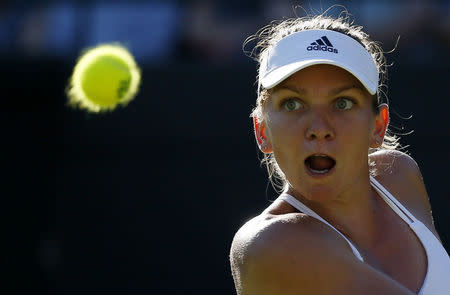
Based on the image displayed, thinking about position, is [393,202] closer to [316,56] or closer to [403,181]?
[403,181]

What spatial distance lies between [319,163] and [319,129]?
0.12 meters

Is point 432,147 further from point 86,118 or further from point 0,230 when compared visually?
point 0,230

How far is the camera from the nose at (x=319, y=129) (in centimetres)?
227

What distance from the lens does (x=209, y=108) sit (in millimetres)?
6082

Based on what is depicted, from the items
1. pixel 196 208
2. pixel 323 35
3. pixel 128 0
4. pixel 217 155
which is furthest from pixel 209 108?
pixel 323 35

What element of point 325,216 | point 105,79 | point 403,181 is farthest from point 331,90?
point 105,79

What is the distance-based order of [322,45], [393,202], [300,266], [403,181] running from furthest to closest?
[403,181], [393,202], [322,45], [300,266]

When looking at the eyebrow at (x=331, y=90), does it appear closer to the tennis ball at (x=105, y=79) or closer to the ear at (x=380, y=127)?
the ear at (x=380, y=127)

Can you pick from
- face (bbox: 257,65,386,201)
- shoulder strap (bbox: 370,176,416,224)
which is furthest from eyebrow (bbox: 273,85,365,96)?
shoulder strap (bbox: 370,176,416,224)

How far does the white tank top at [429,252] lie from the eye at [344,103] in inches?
12.7

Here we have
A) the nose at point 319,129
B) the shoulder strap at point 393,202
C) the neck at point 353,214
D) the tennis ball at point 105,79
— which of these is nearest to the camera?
the nose at point 319,129

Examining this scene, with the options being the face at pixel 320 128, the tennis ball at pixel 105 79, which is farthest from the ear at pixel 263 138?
the tennis ball at pixel 105 79

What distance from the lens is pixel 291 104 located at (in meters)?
2.35

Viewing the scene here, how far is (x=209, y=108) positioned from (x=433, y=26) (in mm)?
2021
